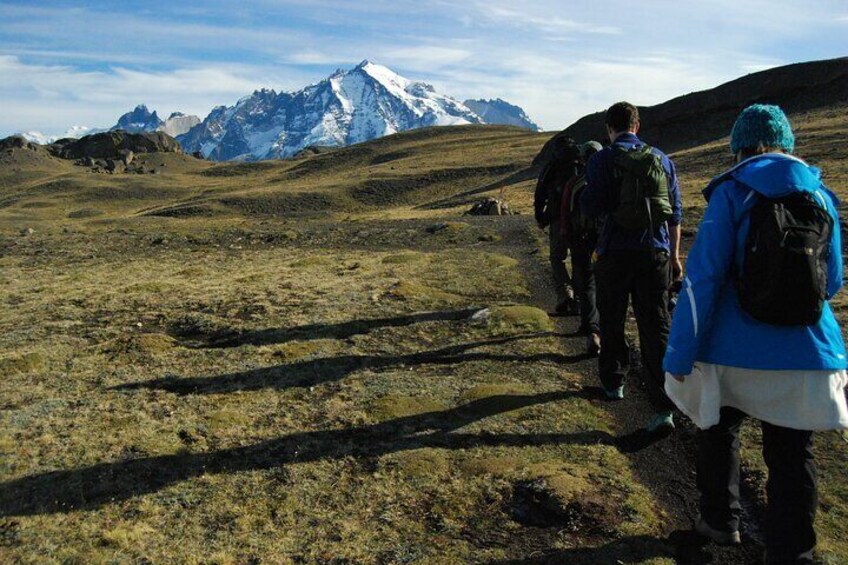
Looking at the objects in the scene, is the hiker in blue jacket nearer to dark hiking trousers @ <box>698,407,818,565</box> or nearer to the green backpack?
dark hiking trousers @ <box>698,407,818,565</box>

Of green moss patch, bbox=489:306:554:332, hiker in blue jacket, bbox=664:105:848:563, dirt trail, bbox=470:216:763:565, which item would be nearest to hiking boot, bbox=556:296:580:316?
green moss patch, bbox=489:306:554:332

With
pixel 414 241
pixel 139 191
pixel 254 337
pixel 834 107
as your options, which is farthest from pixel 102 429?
pixel 139 191

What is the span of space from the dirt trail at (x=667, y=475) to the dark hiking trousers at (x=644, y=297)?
0.55m

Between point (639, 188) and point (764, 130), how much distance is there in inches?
105

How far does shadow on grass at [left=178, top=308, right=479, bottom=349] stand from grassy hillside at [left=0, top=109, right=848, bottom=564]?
0.07 meters

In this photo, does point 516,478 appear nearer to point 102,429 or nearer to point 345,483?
point 345,483

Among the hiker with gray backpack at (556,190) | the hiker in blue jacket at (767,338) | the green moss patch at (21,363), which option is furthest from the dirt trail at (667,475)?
the green moss patch at (21,363)

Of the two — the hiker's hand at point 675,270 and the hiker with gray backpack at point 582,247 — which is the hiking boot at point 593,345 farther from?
the hiker's hand at point 675,270

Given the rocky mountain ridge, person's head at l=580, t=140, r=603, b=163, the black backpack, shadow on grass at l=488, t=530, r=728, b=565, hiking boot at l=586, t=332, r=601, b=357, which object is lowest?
shadow on grass at l=488, t=530, r=728, b=565

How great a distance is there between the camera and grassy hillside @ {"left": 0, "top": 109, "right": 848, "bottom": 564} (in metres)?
6.34

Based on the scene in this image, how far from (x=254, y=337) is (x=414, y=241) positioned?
16275mm

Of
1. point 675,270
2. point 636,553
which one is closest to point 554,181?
point 675,270

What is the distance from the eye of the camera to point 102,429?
29.0 ft

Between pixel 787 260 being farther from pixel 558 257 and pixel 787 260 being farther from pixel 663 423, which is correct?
pixel 558 257
